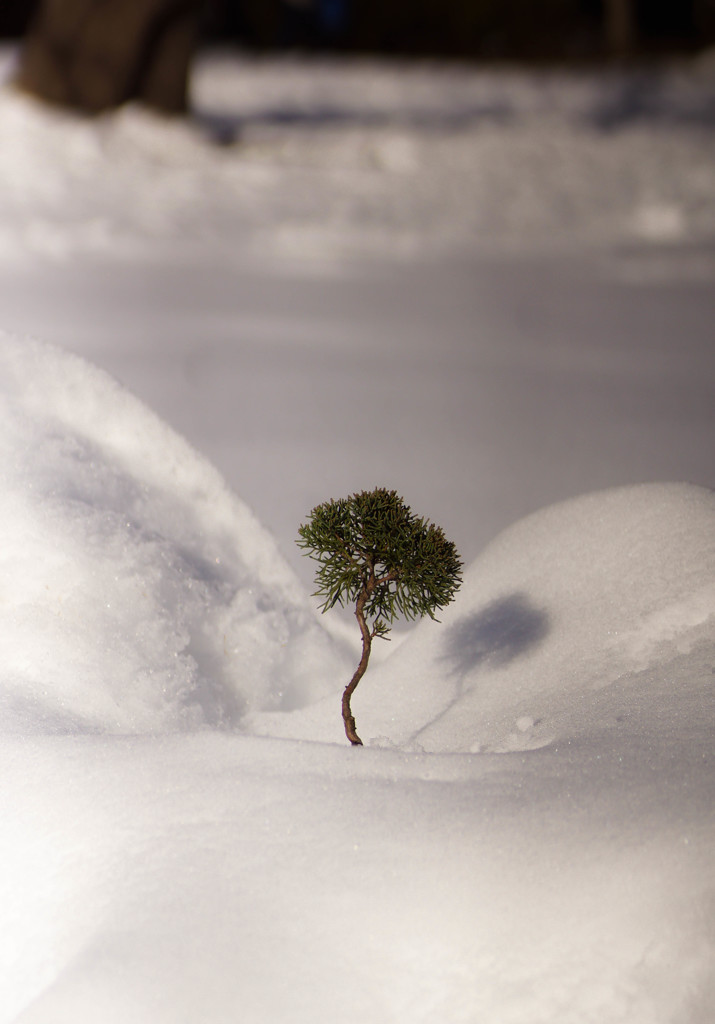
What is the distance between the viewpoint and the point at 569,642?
3.55 ft

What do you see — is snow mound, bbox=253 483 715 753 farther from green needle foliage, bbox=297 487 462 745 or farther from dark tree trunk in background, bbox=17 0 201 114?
dark tree trunk in background, bbox=17 0 201 114

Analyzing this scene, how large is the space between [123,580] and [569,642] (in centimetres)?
46

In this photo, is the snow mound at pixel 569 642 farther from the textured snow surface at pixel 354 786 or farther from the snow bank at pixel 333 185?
the snow bank at pixel 333 185

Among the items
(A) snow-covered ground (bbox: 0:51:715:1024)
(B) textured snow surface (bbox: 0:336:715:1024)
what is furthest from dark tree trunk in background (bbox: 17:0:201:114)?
(B) textured snow surface (bbox: 0:336:715:1024)

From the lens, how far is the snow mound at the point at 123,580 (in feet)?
3.40

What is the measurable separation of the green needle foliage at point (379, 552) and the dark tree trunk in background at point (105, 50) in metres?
4.15

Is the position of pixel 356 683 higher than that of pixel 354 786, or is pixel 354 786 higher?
pixel 356 683

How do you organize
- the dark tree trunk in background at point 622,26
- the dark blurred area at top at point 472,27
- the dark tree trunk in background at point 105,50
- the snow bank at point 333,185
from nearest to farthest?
the snow bank at point 333,185 → the dark tree trunk in background at point 105,50 → the dark tree trunk in background at point 622,26 → the dark blurred area at top at point 472,27

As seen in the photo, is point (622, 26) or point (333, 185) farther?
point (622, 26)

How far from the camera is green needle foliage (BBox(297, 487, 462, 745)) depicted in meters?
0.97

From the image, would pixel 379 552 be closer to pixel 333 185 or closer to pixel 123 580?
pixel 123 580

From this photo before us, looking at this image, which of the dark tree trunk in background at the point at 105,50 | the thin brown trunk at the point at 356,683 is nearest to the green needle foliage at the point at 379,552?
the thin brown trunk at the point at 356,683

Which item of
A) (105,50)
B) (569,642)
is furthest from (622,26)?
(569,642)

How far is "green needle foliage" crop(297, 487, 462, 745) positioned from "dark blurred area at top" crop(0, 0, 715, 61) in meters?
8.37
